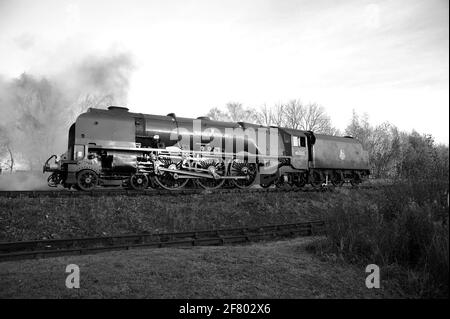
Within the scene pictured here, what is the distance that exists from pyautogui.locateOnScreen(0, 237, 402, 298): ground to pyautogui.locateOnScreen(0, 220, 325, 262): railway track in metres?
0.83

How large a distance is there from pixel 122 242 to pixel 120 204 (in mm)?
2537

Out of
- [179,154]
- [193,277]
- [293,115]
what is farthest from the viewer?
[293,115]

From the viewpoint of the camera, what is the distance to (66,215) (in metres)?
10.4

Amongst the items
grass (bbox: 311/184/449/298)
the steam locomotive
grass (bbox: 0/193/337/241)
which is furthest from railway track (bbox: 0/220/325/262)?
the steam locomotive

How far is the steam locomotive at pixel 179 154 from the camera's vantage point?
1328cm

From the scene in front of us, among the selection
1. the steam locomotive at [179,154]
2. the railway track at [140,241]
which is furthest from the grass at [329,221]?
the steam locomotive at [179,154]

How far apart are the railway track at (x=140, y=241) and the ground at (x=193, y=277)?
0.83 meters

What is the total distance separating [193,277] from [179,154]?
33.1ft

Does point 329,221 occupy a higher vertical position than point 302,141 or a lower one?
lower

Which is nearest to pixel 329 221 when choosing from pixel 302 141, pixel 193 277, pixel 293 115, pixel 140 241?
pixel 193 277

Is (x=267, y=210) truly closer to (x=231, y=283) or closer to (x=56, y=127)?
(x=231, y=283)

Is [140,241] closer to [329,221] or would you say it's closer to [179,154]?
[329,221]

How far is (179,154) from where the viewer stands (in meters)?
15.1
